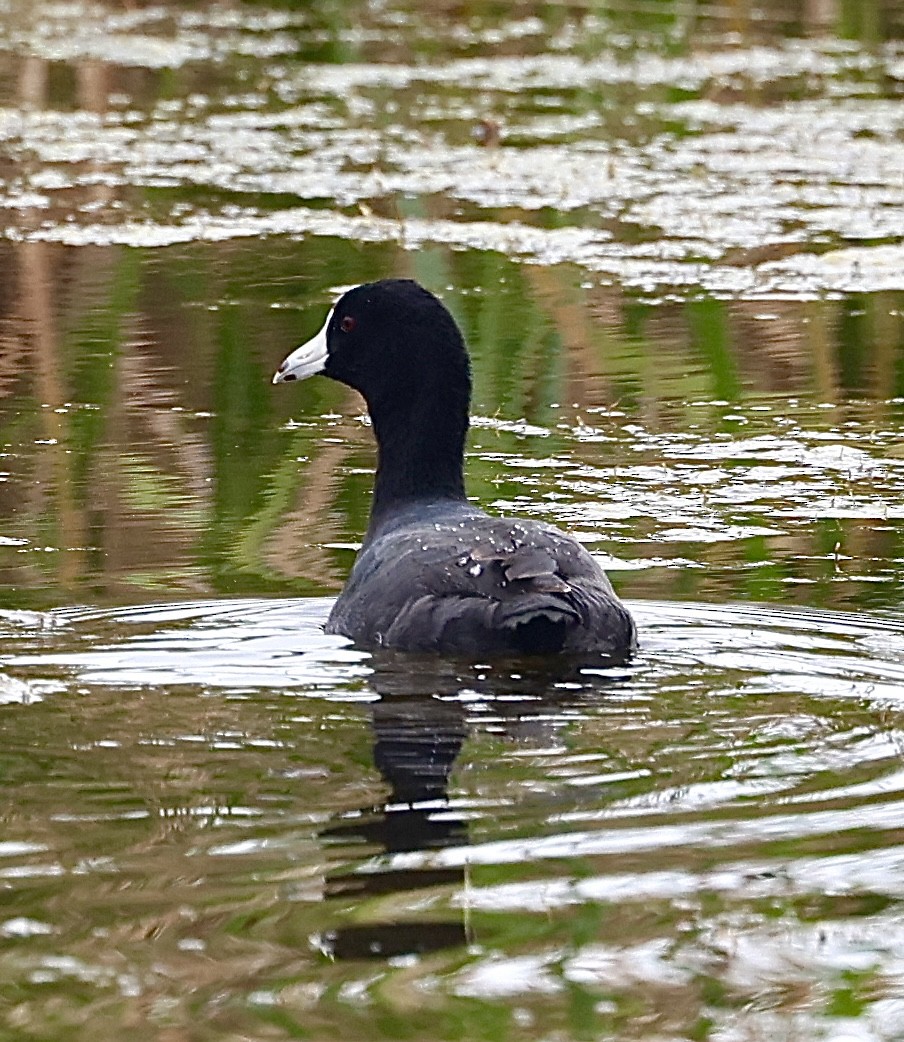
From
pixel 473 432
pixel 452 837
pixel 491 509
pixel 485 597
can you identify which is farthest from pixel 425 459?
pixel 452 837

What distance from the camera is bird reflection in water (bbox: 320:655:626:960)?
302 centimetres

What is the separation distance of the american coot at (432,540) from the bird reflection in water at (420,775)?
8 centimetres

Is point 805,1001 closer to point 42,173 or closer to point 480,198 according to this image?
point 480,198

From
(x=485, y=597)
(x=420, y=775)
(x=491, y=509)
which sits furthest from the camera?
(x=491, y=509)

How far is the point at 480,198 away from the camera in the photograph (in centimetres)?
1041

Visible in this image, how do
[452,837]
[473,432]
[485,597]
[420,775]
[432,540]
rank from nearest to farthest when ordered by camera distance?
[452,837], [420,775], [485,597], [432,540], [473,432]

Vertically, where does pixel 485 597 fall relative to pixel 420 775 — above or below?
above

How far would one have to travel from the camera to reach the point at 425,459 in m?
5.27

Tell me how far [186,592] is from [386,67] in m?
9.63

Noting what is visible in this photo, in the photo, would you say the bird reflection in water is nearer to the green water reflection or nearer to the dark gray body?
the dark gray body

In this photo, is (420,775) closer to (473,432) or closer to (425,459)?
(425,459)

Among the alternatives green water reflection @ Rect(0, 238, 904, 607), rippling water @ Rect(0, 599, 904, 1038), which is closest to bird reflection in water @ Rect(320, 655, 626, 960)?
rippling water @ Rect(0, 599, 904, 1038)

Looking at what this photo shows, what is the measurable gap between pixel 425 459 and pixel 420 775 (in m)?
1.66

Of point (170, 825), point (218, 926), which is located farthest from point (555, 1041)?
point (170, 825)
